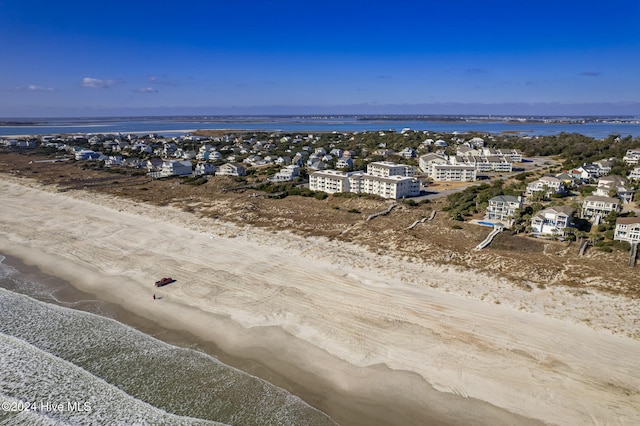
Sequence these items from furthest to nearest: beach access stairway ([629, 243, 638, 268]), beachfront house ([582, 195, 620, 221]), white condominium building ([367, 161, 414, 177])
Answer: white condominium building ([367, 161, 414, 177])
beachfront house ([582, 195, 620, 221])
beach access stairway ([629, 243, 638, 268])

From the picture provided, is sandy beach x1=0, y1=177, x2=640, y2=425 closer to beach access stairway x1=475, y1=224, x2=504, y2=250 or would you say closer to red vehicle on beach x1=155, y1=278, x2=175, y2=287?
red vehicle on beach x1=155, y1=278, x2=175, y2=287

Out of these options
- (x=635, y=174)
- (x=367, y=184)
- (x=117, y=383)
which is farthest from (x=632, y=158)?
(x=117, y=383)

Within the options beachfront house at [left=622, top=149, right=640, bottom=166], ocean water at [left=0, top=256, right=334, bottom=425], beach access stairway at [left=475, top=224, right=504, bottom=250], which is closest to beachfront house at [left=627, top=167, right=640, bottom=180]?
beachfront house at [left=622, top=149, right=640, bottom=166]

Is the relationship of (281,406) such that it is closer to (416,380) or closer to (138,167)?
(416,380)

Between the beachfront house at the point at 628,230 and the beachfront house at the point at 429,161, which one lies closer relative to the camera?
the beachfront house at the point at 628,230

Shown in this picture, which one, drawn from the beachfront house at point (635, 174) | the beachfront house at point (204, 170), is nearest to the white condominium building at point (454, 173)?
the beachfront house at point (635, 174)

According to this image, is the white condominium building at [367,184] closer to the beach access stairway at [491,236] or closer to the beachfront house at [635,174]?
the beach access stairway at [491,236]
